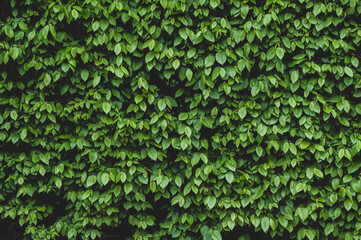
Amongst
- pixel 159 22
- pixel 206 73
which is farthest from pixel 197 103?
Answer: pixel 159 22

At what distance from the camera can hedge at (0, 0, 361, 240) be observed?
3.22 meters

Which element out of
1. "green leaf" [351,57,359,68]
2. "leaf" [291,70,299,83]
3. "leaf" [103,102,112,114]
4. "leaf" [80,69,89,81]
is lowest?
"leaf" [103,102,112,114]

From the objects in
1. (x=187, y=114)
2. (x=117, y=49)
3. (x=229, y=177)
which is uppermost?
(x=117, y=49)

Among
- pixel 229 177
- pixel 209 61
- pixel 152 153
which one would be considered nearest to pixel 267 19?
pixel 209 61

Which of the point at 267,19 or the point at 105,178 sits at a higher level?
the point at 267,19

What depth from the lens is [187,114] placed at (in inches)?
132

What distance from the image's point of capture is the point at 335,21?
3.15 metres

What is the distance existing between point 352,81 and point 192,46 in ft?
4.67

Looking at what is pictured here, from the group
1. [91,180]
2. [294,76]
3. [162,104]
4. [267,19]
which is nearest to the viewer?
[267,19]

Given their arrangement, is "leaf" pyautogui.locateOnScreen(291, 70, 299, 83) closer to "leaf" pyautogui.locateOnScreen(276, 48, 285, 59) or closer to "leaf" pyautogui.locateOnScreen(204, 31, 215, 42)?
"leaf" pyautogui.locateOnScreen(276, 48, 285, 59)

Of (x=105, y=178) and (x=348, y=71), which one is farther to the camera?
(x=105, y=178)

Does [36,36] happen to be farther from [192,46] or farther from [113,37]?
[192,46]

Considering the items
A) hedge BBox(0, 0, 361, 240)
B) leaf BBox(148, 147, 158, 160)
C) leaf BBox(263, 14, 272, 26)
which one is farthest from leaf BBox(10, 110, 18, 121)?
leaf BBox(263, 14, 272, 26)

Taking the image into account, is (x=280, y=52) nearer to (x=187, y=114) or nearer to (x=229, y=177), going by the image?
(x=187, y=114)
